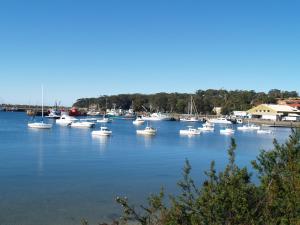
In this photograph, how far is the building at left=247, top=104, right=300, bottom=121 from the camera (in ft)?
384

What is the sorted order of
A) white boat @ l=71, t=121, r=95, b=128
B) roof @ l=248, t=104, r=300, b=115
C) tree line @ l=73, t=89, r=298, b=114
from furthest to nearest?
tree line @ l=73, t=89, r=298, b=114 → roof @ l=248, t=104, r=300, b=115 → white boat @ l=71, t=121, r=95, b=128

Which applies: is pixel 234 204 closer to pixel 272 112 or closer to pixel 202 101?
pixel 272 112

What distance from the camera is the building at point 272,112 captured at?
384 feet

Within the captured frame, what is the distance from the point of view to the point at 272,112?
117500mm

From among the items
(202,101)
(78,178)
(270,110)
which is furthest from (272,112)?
(78,178)

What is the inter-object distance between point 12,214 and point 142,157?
2242 cm

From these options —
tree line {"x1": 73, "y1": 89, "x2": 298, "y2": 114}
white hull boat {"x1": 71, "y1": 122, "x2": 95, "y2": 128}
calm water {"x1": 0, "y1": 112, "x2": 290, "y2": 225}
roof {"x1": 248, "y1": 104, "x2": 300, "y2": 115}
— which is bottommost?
calm water {"x1": 0, "y1": 112, "x2": 290, "y2": 225}

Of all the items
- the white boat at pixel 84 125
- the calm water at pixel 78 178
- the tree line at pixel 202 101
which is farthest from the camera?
the tree line at pixel 202 101

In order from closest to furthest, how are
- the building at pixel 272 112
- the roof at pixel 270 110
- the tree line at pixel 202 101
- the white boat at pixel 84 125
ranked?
1. the white boat at pixel 84 125
2. the building at pixel 272 112
3. the roof at pixel 270 110
4. the tree line at pixel 202 101

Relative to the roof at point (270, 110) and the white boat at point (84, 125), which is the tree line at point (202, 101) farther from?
the white boat at point (84, 125)

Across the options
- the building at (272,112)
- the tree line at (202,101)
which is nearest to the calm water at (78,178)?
the building at (272,112)

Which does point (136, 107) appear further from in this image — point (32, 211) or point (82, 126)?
point (32, 211)

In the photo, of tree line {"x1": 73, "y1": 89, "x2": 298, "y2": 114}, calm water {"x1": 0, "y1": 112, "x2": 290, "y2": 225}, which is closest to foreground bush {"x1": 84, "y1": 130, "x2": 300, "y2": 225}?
calm water {"x1": 0, "y1": 112, "x2": 290, "y2": 225}

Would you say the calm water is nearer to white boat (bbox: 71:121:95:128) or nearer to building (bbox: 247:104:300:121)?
white boat (bbox: 71:121:95:128)
